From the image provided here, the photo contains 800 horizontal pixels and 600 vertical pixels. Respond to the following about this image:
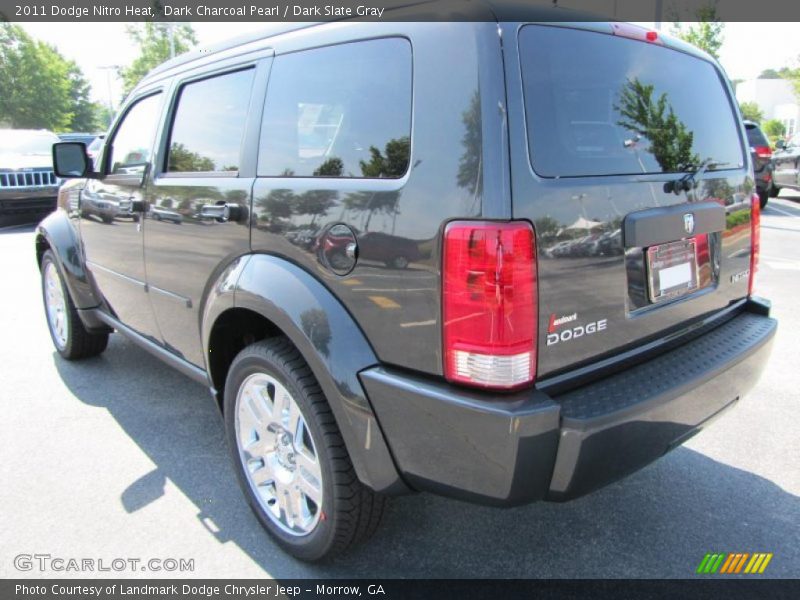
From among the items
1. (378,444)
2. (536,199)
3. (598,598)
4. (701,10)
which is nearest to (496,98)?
(536,199)

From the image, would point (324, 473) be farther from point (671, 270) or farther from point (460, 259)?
point (671, 270)

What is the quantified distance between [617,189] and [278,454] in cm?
158

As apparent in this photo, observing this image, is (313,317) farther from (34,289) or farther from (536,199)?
(34,289)

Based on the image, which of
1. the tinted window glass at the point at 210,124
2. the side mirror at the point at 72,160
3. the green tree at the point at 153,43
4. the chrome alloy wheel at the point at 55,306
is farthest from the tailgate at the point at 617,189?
the green tree at the point at 153,43

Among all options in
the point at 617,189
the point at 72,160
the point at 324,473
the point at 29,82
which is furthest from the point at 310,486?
the point at 29,82

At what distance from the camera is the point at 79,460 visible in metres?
3.03

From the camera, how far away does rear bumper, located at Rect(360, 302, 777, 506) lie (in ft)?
5.35

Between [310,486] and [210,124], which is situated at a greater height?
[210,124]

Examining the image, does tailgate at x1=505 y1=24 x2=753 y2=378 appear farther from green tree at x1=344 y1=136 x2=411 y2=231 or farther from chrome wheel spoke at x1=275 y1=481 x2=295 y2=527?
chrome wheel spoke at x1=275 y1=481 x2=295 y2=527

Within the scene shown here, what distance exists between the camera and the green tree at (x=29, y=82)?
36.6m

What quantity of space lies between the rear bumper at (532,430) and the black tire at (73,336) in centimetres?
316

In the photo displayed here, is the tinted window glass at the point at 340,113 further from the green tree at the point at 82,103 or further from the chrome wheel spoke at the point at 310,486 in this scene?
the green tree at the point at 82,103

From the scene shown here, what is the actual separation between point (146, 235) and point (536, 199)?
212cm

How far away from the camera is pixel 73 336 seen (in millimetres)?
4184
